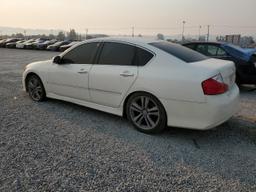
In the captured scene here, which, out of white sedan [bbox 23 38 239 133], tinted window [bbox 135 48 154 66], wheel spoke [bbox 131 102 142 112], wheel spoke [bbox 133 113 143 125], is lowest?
wheel spoke [bbox 133 113 143 125]

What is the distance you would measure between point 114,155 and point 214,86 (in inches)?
68.1

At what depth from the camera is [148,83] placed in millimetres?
4574

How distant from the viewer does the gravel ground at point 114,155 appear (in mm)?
3246

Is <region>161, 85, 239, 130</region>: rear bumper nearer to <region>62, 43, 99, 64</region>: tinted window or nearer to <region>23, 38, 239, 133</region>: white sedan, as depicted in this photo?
<region>23, 38, 239, 133</region>: white sedan

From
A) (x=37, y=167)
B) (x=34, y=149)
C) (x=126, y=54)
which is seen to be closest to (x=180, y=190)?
(x=37, y=167)

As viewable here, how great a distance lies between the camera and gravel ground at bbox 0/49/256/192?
325 centimetres

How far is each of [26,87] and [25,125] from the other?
6.91 ft

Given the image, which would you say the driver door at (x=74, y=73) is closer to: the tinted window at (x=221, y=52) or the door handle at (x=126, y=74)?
the door handle at (x=126, y=74)

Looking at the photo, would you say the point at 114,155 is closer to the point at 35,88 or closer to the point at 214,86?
the point at 214,86

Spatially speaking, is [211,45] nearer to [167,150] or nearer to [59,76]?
[59,76]

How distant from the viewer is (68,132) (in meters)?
4.72

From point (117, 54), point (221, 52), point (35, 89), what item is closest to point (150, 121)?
point (117, 54)

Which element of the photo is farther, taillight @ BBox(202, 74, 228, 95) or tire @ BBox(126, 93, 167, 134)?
tire @ BBox(126, 93, 167, 134)

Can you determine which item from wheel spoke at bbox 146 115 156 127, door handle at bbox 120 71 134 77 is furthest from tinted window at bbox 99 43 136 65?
wheel spoke at bbox 146 115 156 127
